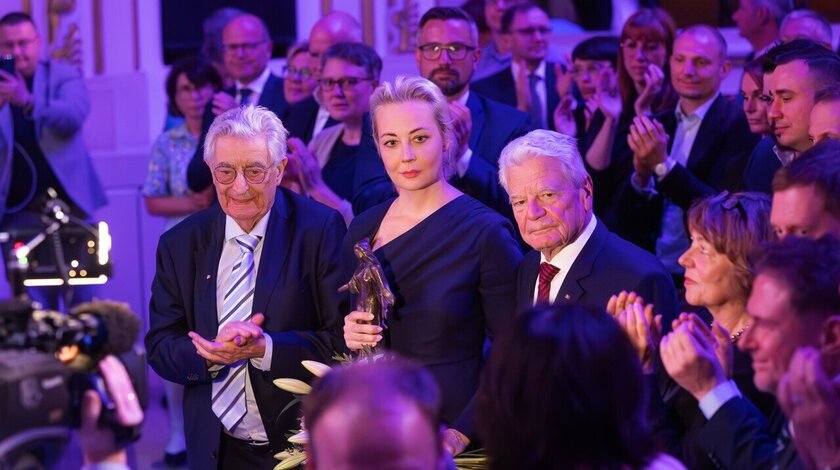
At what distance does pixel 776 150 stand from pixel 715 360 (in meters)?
1.68

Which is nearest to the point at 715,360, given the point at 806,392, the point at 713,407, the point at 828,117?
the point at 713,407

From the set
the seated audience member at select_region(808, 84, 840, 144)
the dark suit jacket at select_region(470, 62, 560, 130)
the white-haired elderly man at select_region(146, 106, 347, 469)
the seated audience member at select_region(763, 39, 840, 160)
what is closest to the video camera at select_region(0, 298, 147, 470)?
the white-haired elderly man at select_region(146, 106, 347, 469)

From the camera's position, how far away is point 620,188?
16.5 ft

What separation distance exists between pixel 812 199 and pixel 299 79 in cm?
354

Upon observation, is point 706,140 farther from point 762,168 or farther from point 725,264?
point 725,264

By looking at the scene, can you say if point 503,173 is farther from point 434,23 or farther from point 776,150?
point 434,23

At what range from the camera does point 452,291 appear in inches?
133

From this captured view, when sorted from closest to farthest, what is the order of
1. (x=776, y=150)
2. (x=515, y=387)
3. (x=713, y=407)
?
(x=515, y=387) → (x=713, y=407) → (x=776, y=150)

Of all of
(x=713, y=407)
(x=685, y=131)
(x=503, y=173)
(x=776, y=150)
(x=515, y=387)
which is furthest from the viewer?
(x=685, y=131)

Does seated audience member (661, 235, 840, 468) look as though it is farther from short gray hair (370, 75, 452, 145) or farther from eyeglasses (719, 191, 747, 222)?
short gray hair (370, 75, 452, 145)

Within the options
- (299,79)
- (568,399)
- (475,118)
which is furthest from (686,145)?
(568,399)

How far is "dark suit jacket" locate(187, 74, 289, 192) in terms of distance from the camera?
224 inches

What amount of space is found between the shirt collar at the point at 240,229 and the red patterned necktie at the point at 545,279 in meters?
0.84

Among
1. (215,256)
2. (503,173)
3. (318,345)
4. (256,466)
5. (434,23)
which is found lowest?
(256,466)
